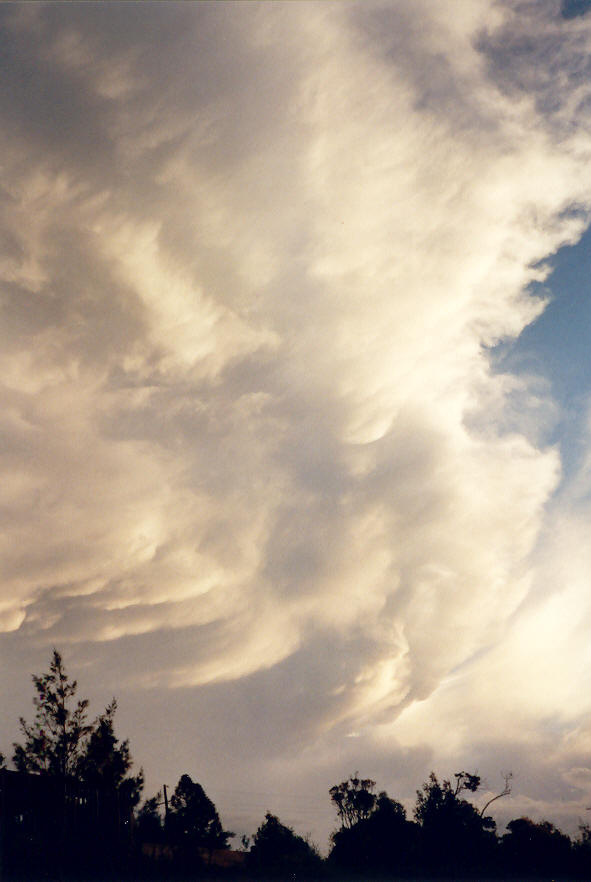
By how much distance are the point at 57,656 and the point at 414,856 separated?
60004 millimetres

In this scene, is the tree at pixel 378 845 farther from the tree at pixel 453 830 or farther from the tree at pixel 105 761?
the tree at pixel 105 761

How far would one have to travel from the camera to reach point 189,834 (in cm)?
Answer: 6262

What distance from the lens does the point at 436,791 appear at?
256 feet

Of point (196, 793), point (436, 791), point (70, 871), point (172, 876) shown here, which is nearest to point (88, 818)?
point (70, 871)

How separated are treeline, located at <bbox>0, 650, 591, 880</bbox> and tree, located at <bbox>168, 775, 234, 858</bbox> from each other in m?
0.14

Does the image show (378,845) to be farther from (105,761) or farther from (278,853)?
(105,761)

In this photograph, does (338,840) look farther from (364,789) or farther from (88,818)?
(88,818)

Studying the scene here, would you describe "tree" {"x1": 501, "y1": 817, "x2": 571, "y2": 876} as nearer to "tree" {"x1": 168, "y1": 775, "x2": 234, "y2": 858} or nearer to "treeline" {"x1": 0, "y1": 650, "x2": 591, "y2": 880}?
"treeline" {"x1": 0, "y1": 650, "x2": 591, "y2": 880}

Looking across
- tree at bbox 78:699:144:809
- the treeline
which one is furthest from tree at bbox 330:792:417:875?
tree at bbox 78:699:144:809

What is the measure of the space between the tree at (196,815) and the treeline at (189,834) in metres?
0.14

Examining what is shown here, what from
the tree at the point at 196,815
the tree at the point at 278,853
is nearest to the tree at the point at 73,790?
the tree at the point at 278,853

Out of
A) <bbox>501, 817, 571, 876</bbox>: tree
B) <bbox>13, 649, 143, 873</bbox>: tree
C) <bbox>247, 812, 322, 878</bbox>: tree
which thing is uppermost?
<bbox>13, 649, 143, 873</bbox>: tree

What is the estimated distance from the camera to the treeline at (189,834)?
91.9ft

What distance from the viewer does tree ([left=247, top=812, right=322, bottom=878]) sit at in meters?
57.8
